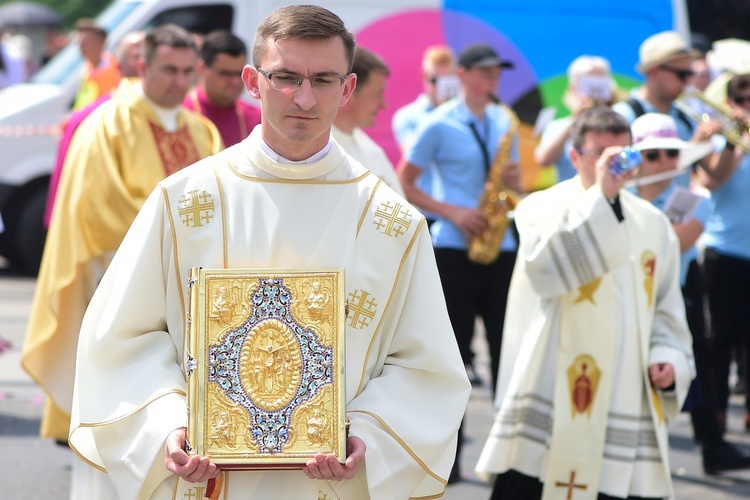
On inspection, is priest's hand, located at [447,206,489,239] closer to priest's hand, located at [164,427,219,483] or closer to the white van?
priest's hand, located at [164,427,219,483]

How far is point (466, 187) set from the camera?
716 centimetres

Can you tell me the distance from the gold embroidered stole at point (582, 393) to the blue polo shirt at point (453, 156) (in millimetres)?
1841

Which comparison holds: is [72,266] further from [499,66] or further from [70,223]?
[499,66]

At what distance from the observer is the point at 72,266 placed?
248 inches

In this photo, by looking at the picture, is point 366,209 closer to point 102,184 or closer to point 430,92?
point 102,184

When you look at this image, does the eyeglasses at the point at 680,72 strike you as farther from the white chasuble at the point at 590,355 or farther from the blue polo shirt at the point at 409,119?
the blue polo shirt at the point at 409,119

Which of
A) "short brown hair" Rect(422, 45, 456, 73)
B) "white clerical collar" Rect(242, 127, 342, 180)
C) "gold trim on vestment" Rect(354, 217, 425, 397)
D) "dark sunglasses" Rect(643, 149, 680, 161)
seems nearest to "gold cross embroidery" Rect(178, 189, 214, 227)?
"white clerical collar" Rect(242, 127, 342, 180)

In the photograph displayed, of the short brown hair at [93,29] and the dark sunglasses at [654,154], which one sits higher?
the short brown hair at [93,29]

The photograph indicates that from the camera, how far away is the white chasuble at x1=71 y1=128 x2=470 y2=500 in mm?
3043

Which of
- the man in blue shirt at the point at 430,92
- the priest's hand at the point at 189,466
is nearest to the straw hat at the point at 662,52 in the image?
the man in blue shirt at the point at 430,92

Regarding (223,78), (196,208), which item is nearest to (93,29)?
(223,78)

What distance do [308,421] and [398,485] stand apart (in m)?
0.31

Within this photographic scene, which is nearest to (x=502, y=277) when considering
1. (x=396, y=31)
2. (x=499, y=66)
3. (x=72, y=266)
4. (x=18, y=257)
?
(x=499, y=66)

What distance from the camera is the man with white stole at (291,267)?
119 inches
